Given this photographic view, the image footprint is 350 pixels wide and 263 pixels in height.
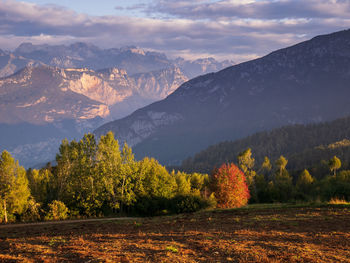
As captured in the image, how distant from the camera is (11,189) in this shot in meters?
59.9

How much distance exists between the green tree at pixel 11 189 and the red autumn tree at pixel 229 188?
36008 mm

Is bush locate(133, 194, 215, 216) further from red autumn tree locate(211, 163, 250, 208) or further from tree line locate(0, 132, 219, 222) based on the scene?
red autumn tree locate(211, 163, 250, 208)

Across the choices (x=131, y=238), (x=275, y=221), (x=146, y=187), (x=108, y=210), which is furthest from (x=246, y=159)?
(x=131, y=238)

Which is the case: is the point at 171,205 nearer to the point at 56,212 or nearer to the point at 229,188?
the point at 229,188

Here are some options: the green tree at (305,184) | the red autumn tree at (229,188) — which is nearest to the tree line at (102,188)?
the red autumn tree at (229,188)

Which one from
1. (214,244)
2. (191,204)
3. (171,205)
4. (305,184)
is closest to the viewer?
(214,244)

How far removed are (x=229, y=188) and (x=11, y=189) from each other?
40646mm

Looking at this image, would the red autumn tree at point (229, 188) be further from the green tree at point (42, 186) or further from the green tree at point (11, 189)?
the green tree at point (11, 189)

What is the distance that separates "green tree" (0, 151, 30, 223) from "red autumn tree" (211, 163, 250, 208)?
36008mm

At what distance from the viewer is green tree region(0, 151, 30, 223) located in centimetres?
5931

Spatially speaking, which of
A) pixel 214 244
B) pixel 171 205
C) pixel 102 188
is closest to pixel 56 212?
pixel 102 188

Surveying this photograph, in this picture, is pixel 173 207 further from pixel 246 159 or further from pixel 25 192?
pixel 246 159

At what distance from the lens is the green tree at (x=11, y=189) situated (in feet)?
195

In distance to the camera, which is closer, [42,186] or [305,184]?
[42,186]
